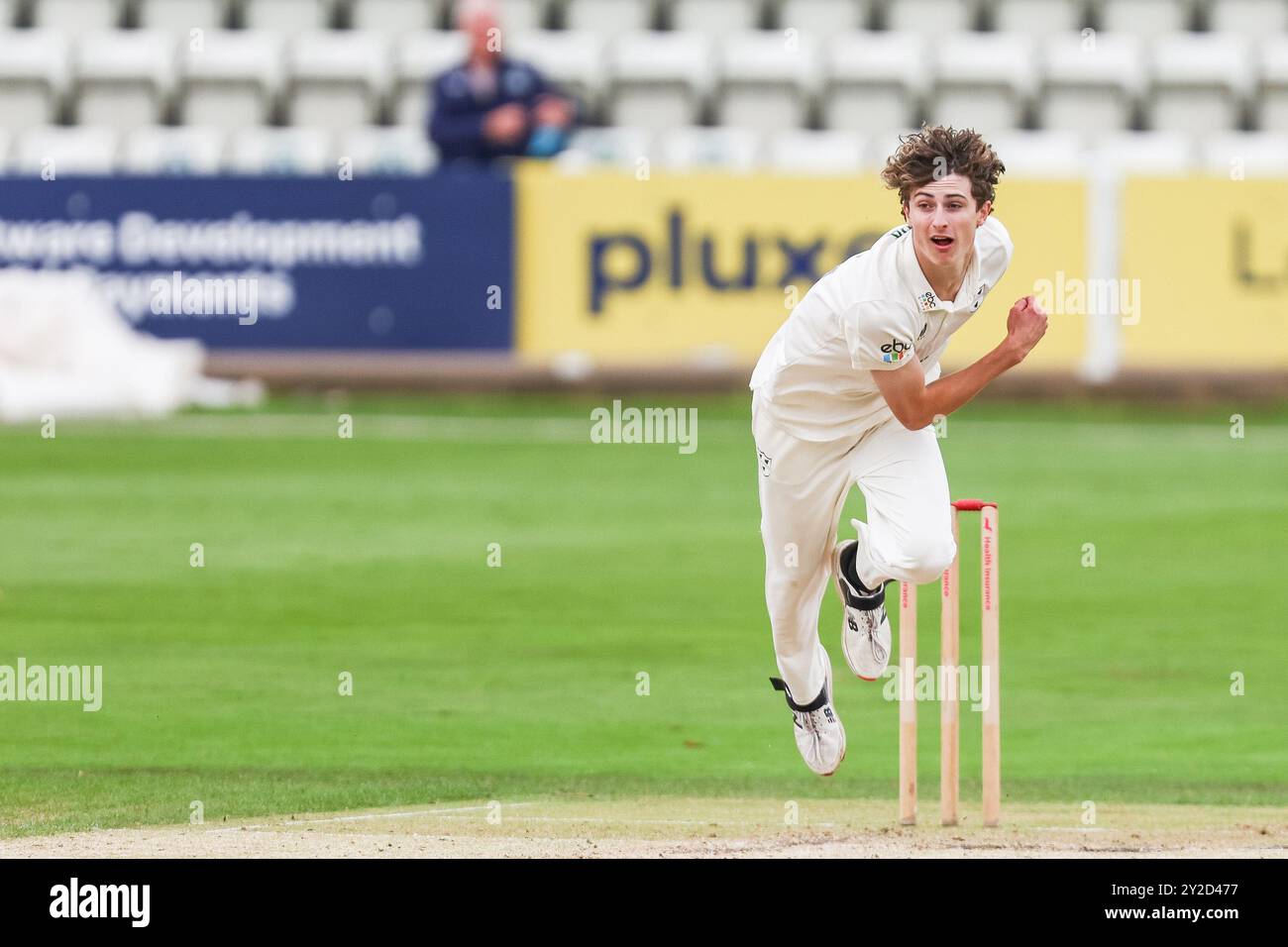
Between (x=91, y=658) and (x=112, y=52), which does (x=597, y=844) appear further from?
(x=112, y=52)

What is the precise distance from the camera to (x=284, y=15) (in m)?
23.9

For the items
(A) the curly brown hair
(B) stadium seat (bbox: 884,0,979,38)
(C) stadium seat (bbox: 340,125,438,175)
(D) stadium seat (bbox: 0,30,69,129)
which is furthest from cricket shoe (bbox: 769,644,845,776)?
(B) stadium seat (bbox: 884,0,979,38)

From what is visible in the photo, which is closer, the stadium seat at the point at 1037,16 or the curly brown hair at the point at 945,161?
the curly brown hair at the point at 945,161

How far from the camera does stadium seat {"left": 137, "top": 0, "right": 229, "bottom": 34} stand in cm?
2388

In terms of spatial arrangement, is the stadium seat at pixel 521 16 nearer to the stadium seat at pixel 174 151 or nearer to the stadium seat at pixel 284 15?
the stadium seat at pixel 284 15

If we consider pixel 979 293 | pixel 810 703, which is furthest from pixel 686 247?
pixel 979 293

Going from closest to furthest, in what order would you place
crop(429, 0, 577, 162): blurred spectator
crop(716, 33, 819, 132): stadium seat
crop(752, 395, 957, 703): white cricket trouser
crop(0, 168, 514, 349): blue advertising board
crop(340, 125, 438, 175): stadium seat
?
crop(752, 395, 957, 703): white cricket trouser, crop(0, 168, 514, 349): blue advertising board, crop(340, 125, 438, 175): stadium seat, crop(429, 0, 577, 162): blurred spectator, crop(716, 33, 819, 132): stadium seat

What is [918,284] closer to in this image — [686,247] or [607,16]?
[686,247]

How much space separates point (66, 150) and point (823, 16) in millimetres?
7590

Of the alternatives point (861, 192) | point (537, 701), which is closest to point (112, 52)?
point (861, 192)

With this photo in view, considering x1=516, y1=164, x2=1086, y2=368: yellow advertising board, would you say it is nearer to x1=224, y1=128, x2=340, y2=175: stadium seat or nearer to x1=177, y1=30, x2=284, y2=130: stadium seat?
x1=224, y1=128, x2=340, y2=175: stadium seat

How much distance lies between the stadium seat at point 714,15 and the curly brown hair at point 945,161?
17.2m

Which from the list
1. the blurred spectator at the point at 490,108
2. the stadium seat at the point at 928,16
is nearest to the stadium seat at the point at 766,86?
the stadium seat at the point at 928,16

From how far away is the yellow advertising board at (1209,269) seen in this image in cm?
1956
